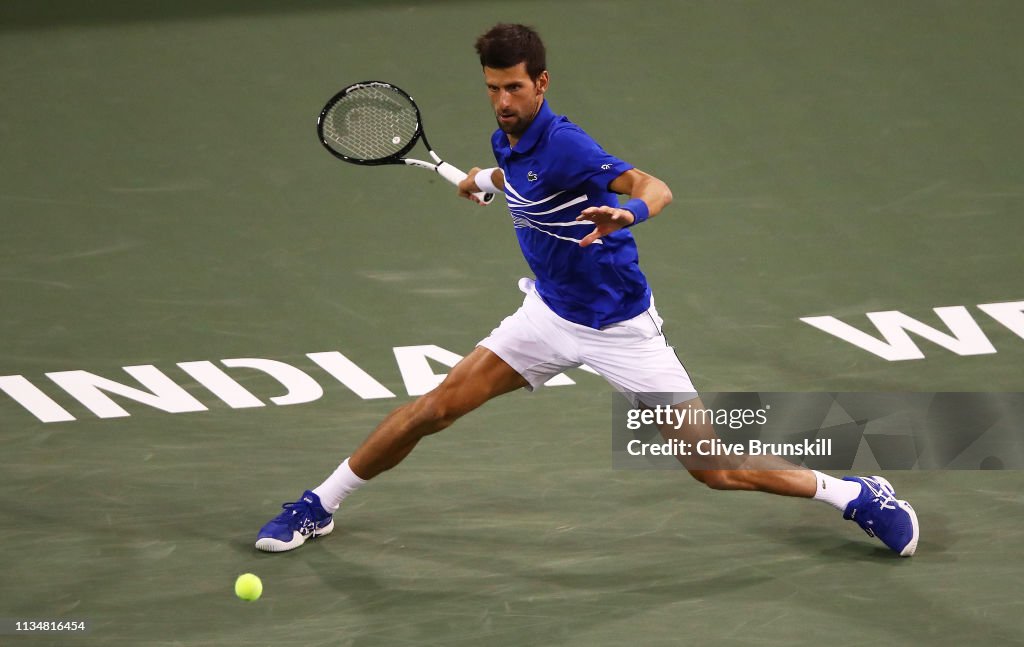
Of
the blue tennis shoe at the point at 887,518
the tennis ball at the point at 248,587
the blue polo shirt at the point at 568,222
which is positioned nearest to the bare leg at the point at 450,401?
the blue polo shirt at the point at 568,222

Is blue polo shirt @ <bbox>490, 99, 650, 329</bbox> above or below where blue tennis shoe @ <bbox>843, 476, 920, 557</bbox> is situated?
above

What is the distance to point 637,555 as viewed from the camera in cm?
700

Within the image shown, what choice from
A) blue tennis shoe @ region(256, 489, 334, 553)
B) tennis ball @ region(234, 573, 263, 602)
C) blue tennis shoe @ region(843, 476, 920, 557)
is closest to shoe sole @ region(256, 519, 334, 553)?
blue tennis shoe @ region(256, 489, 334, 553)

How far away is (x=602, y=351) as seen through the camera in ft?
22.2

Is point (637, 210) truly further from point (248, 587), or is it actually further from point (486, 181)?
point (248, 587)

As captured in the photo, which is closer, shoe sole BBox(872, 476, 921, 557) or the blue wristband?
the blue wristband

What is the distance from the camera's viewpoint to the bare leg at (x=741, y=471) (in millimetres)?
6650

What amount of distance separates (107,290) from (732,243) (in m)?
3.80

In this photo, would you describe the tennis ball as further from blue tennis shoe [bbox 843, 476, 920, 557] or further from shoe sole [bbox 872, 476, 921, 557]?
shoe sole [bbox 872, 476, 921, 557]

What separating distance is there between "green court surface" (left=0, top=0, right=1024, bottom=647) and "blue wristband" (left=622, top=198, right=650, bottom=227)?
64.7 inches

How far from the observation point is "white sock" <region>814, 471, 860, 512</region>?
6.89 metres

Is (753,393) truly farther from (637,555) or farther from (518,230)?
(518,230)

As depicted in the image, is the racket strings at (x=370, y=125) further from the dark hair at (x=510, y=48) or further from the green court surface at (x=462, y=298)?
the green court surface at (x=462, y=298)

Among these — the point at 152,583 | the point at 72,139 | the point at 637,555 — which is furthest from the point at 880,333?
the point at 72,139
